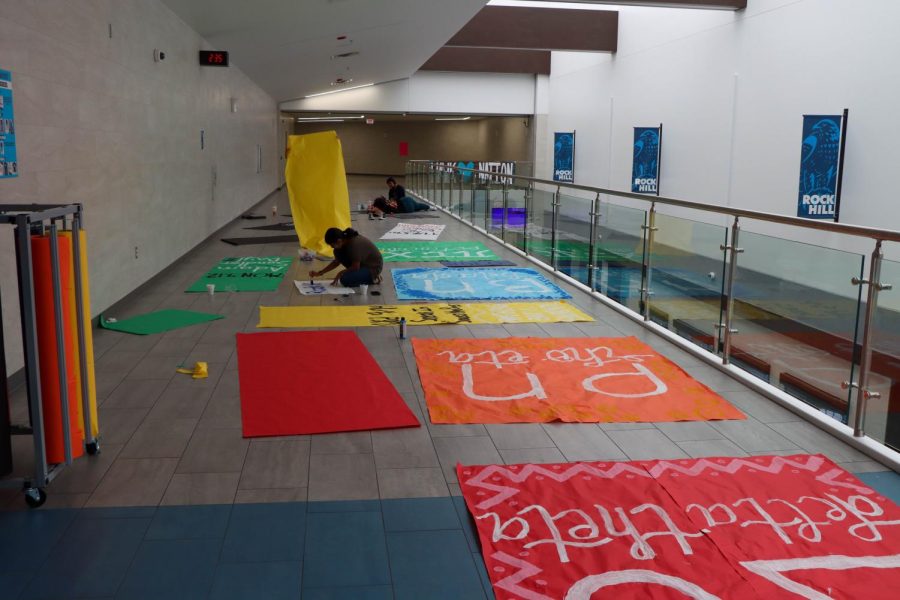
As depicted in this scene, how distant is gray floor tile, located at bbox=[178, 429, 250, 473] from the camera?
3676mm

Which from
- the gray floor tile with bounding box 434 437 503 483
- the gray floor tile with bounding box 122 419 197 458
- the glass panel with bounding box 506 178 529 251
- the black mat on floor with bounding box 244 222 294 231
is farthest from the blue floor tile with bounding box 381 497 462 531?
the black mat on floor with bounding box 244 222 294 231

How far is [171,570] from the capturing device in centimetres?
278

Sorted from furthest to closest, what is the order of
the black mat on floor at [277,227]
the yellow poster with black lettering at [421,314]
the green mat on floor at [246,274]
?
the black mat on floor at [277,227] < the green mat on floor at [246,274] < the yellow poster with black lettering at [421,314]

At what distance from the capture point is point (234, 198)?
14430mm

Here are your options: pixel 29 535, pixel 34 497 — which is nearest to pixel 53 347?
pixel 34 497

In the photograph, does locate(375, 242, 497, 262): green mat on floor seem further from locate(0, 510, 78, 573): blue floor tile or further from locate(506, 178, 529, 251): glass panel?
locate(0, 510, 78, 573): blue floor tile

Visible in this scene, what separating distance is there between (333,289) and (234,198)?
283 inches

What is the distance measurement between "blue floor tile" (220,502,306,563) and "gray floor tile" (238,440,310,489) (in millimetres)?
221

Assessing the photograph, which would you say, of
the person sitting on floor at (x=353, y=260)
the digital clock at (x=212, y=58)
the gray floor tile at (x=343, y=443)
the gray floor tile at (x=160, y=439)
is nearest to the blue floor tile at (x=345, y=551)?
the gray floor tile at (x=343, y=443)

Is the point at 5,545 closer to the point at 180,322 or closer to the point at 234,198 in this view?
the point at 180,322

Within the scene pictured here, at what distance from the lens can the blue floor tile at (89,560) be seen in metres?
2.66

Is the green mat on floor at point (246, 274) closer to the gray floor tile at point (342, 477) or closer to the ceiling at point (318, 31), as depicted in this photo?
the ceiling at point (318, 31)

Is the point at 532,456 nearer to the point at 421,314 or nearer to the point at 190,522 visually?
the point at 190,522

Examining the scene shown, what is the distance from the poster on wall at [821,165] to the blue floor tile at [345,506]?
8601mm
